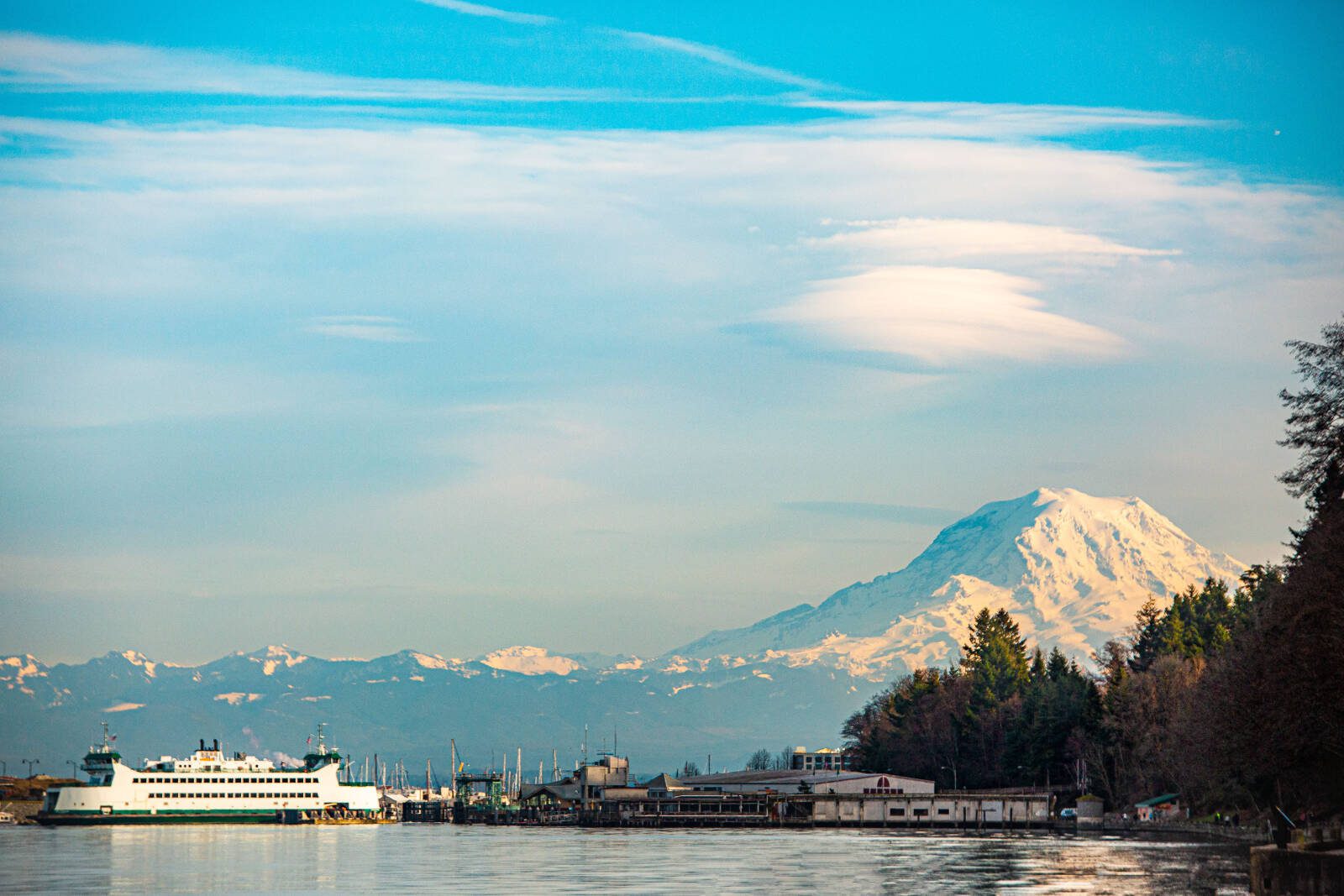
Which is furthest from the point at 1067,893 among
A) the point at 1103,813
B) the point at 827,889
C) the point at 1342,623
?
the point at 1103,813

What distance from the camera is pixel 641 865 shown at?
85812mm

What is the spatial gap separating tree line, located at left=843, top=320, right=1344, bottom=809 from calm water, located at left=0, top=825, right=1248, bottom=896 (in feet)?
19.4

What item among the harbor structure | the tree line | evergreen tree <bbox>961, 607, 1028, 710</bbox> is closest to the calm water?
the tree line

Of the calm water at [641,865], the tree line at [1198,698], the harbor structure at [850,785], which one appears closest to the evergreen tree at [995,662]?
the tree line at [1198,698]

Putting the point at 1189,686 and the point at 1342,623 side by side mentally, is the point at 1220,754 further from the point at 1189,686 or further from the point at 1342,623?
the point at 1189,686

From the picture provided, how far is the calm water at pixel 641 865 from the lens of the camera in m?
67.8

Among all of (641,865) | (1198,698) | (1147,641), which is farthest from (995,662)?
(641,865)

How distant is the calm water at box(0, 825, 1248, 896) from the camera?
67812 millimetres

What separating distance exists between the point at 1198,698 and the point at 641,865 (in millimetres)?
43590

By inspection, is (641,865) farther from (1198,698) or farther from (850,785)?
(850,785)

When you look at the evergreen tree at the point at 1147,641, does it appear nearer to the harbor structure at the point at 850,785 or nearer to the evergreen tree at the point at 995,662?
the evergreen tree at the point at 995,662

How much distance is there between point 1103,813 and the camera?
6147 inches

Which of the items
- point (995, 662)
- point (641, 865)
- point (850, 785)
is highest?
point (995, 662)

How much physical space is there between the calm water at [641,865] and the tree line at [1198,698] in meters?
5.91
